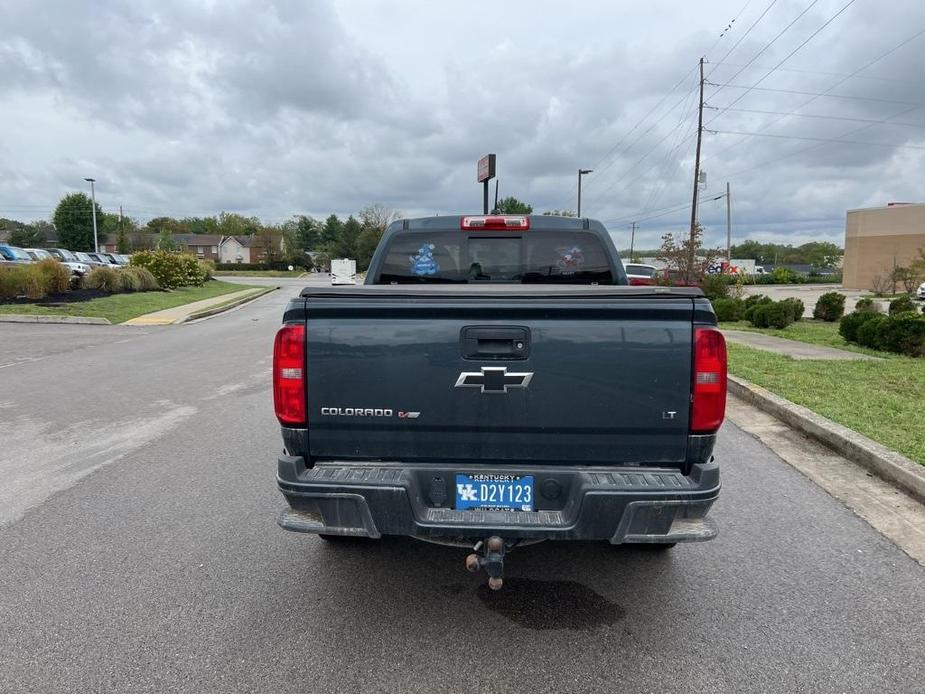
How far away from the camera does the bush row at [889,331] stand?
1066 centimetres

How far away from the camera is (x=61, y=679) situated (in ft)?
8.51

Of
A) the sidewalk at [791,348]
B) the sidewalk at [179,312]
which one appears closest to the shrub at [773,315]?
the sidewalk at [791,348]

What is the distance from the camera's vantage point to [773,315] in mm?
16188

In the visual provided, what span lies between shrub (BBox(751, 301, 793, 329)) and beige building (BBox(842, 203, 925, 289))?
4108 cm

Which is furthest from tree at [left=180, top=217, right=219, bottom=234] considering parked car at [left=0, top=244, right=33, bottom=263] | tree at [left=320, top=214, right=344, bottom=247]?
parked car at [left=0, top=244, right=33, bottom=263]

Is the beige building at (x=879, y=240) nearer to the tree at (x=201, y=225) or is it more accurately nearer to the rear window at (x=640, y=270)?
the rear window at (x=640, y=270)

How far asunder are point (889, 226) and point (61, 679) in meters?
63.7

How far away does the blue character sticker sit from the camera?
471cm

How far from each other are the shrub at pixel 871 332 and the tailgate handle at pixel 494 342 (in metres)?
11.5

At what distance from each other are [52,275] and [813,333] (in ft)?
75.9

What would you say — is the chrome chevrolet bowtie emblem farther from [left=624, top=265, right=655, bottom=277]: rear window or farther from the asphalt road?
[left=624, top=265, right=655, bottom=277]: rear window

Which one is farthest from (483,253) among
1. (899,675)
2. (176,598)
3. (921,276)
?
(921,276)

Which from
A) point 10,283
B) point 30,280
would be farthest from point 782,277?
point 10,283

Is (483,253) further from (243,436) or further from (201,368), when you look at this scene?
(201,368)
